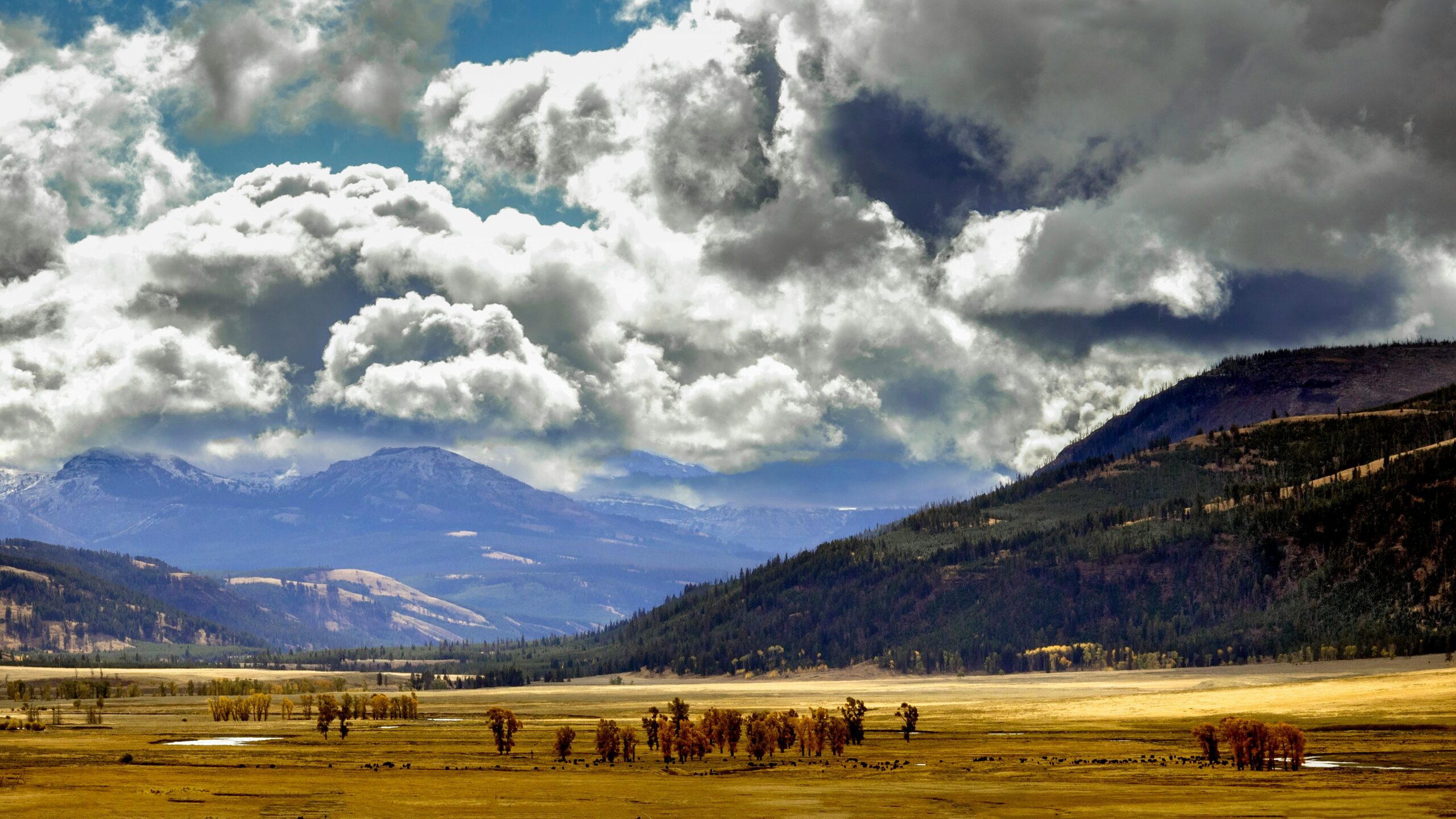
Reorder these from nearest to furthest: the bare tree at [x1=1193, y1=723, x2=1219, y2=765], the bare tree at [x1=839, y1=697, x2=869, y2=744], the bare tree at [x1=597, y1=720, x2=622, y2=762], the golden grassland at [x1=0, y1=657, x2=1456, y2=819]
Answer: the golden grassland at [x1=0, y1=657, x2=1456, y2=819], the bare tree at [x1=1193, y1=723, x2=1219, y2=765], the bare tree at [x1=597, y1=720, x2=622, y2=762], the bare tree at [x1=839, y1=697, x2=869, y2=744]

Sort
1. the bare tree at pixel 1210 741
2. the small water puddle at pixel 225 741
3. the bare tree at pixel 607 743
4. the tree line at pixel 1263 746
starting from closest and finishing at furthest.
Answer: the tree line at pixel 1263 746 < the bare tree at pixel 1210 741 < the bare tree at pixel 607 743 < the small water puddle at pixel 225 741

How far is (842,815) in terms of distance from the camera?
9862 cm

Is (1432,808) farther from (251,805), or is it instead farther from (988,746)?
(251,805)

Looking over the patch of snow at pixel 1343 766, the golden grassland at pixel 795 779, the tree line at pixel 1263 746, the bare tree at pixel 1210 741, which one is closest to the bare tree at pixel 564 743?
the golden grassland at pixel 795 779

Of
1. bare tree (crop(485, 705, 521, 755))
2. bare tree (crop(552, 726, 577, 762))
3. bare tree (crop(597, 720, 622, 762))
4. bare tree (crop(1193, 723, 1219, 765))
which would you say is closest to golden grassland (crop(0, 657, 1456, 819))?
bare tree (crop(597, 720, 622, 762))

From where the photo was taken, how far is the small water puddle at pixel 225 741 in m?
184

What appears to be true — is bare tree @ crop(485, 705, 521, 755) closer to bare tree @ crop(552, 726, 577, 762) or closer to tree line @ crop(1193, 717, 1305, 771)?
bare tree @ crop(552, 726, 577, 762)

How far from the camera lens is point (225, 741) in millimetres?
191500

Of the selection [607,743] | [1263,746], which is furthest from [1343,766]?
[607,743]

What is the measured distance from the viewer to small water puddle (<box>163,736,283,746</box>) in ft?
603

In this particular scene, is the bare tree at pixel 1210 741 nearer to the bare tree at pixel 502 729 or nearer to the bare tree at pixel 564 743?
the bare tree at pixel 564 743

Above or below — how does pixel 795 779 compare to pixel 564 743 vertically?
below

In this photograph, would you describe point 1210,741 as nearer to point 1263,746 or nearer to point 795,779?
point 1263,746

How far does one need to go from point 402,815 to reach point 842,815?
33004 millimetres
